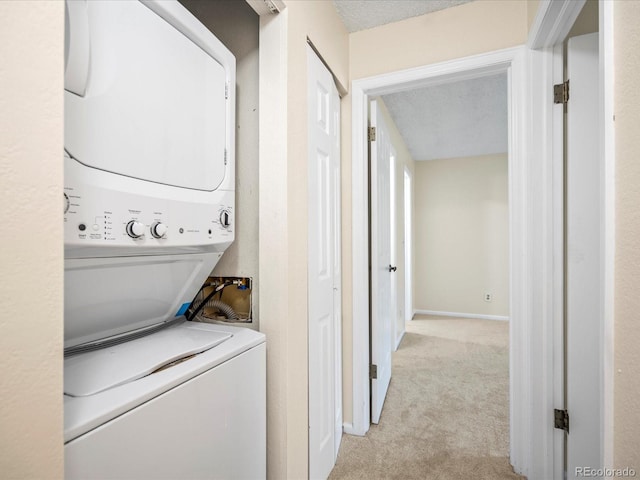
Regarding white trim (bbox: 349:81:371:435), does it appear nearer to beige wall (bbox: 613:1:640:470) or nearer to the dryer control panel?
the dryer control panel

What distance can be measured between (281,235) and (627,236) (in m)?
0.97

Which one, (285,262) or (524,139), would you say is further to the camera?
(524,139)

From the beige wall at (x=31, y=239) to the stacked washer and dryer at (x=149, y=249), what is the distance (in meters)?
0.10

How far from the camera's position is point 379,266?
2.21m

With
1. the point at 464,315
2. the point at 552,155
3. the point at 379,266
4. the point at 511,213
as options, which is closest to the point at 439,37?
the point at 552,155

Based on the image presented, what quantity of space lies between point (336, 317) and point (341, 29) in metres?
1.67

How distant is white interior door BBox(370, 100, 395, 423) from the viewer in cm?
211

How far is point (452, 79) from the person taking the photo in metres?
1.84

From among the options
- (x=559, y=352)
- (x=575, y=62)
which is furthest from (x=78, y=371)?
(x=575, y=62)

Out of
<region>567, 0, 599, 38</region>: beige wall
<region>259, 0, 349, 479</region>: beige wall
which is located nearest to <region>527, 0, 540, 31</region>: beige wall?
<region>567, 0, 599, 38</region>: beige wall

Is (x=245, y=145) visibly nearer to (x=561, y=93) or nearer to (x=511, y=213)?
(x=511, y=213)

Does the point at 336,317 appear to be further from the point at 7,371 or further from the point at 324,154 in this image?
the point at 7,371

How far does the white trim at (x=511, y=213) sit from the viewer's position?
5.33ft

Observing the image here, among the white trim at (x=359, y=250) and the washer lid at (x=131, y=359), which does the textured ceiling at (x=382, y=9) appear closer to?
the white trim at (x=359, y=250)
